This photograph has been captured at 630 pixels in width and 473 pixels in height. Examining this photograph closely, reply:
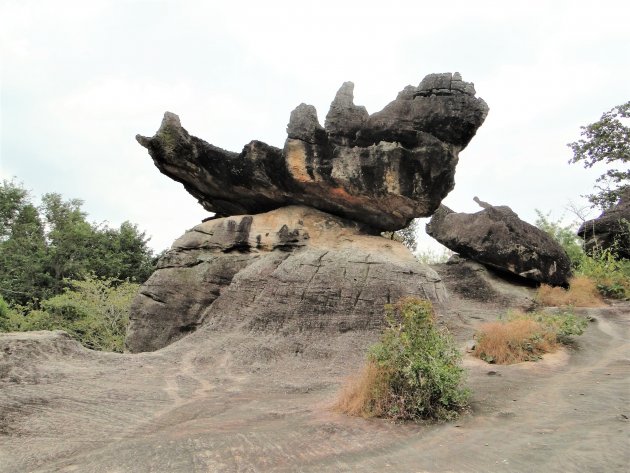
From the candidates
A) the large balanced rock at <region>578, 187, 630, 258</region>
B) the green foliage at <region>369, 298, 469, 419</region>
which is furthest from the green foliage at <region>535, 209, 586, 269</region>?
the green foliage at <region>369, 298, 469, 419</region>

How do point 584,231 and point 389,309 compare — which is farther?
point 584,231

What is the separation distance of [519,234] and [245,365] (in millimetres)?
11270

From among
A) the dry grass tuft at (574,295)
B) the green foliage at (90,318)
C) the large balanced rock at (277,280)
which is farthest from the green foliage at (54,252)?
the dry grass tuft at (574,295)

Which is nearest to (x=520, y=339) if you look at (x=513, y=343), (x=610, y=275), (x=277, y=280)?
(x=513, y=343)

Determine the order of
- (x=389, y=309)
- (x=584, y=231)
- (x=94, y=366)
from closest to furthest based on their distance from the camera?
1. (x=389, y=309)
2. (x=94, y=366)
3. (x=584, y=231)

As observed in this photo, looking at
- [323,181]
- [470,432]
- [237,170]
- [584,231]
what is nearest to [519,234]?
[584,231]

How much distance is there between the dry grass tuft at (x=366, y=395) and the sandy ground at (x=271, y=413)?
0.17 metres

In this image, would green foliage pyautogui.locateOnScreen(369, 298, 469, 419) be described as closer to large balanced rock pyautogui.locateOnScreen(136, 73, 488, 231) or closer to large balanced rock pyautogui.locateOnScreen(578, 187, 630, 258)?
large balanced rock pyautogui.locateOnScreen(136, 73, 488, 231)

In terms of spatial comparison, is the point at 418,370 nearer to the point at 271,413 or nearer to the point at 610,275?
the point at 271,413

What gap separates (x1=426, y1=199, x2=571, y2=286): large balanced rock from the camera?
54.6 ft

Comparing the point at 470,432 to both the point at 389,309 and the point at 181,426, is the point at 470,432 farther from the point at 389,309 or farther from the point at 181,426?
the point at 181,426

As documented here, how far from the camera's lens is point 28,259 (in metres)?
29.2

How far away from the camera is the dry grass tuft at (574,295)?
1546cm

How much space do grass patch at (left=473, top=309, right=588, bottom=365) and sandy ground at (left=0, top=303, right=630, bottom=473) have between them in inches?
12.6
